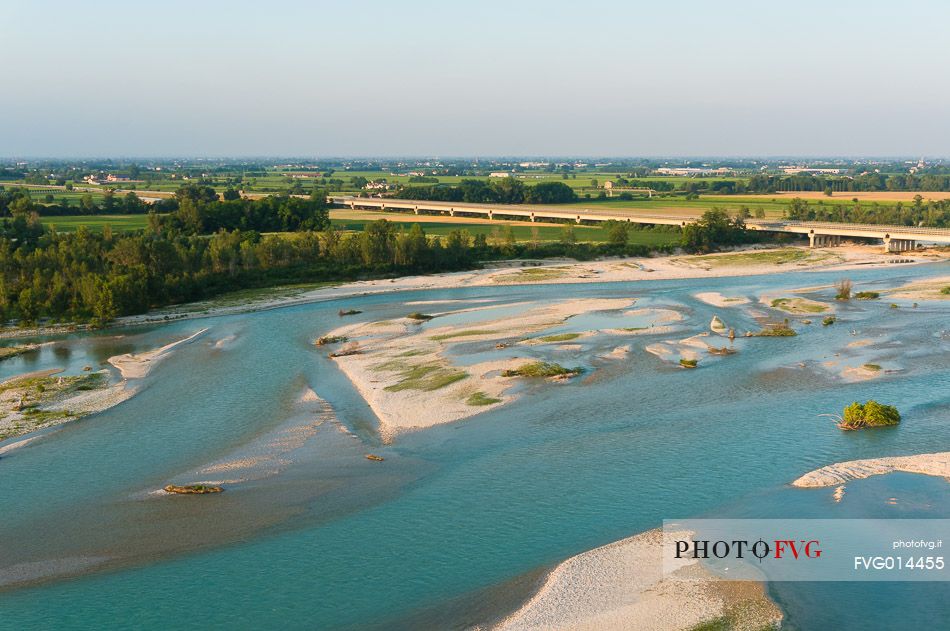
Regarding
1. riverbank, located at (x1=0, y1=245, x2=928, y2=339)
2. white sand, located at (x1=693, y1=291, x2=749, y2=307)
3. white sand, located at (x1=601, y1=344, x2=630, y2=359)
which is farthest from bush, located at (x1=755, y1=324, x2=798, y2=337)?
riverbank, located at (x1=0, y1=245, x2=928, y2=339)

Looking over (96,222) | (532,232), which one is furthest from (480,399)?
(96,222)

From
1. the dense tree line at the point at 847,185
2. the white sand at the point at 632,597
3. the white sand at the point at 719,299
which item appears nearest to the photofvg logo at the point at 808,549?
the white sand at the point at 632,597

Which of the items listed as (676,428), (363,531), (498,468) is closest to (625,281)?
(676,428)

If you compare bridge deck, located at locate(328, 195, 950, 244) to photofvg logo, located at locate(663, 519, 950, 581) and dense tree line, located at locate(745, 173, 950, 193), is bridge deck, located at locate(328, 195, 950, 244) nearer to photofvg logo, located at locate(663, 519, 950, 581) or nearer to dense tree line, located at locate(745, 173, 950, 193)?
dense tree line, located at locate(745, 173, 950, 193)

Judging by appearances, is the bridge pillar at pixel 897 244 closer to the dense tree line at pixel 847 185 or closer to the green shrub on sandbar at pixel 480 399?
the green shrub on sandbar at pixel 480 399

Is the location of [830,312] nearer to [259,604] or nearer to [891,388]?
[891,388]

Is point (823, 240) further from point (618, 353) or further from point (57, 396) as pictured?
point (57, 396)
